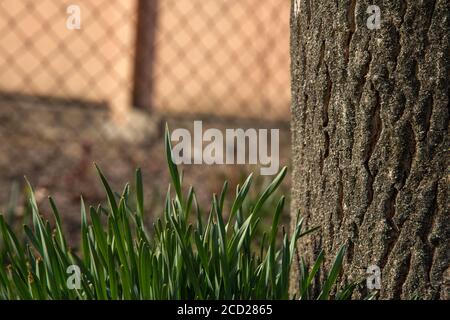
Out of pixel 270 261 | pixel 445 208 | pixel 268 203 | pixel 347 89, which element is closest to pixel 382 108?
pixel 347 89

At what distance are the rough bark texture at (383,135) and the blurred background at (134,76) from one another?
3227 millimetres

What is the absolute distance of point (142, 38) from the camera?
6285mm

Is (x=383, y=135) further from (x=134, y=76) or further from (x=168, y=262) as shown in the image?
(x=134, y=76)

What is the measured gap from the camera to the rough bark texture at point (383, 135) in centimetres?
196

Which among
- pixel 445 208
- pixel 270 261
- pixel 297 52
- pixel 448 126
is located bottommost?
pixel 270 261

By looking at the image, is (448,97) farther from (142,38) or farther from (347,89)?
(142,38)

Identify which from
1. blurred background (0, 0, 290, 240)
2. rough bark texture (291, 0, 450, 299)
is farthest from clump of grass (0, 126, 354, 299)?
blurred background (0, 0, 290, 240)

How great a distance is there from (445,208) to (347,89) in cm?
37

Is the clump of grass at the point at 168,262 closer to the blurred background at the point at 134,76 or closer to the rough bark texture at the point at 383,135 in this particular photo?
the rough bark texture at the point at 383,135

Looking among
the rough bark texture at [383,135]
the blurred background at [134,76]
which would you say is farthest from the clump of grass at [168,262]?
the blurred background at [134,76]

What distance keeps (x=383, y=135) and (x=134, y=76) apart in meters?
4.44

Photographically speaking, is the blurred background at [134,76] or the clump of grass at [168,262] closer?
the clump of grass at [168,262]

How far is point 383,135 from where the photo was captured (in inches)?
78.7

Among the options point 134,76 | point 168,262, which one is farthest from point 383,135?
point 134,76
